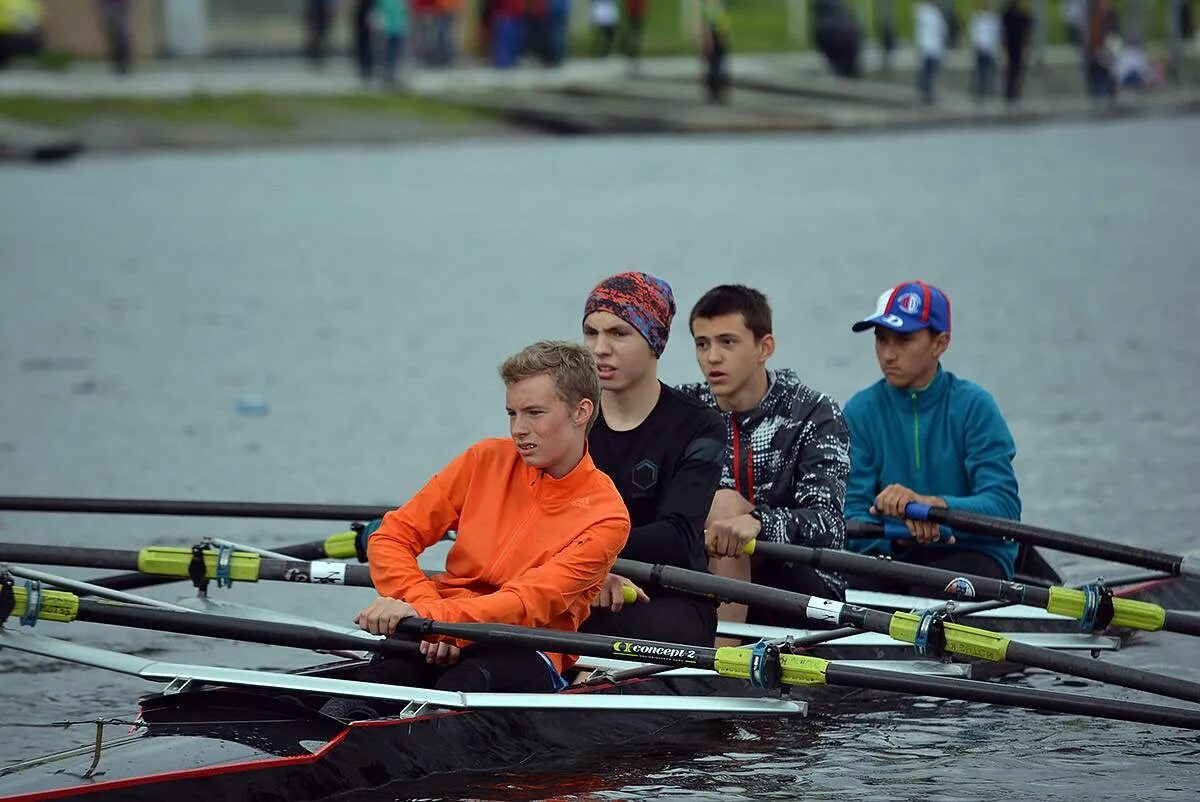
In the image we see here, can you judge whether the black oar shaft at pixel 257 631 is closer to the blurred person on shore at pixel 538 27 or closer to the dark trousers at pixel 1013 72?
the blurred person on shore at pixel 538 27

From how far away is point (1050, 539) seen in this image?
8508 millimetres

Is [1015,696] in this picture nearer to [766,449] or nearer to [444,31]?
[766,449]

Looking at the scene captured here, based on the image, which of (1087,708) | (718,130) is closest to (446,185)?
(718,130)

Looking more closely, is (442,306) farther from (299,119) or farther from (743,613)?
(299,119)

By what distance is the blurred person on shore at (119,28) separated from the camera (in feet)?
124

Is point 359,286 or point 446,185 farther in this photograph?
point 446,185

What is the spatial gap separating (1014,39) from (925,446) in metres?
33.5

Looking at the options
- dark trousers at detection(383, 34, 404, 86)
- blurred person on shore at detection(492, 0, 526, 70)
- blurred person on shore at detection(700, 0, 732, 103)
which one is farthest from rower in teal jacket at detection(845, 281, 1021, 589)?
blurred person on shore at detection(492, 0, 526, 70)

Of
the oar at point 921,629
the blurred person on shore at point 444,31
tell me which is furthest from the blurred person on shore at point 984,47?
the oar at point 921,629

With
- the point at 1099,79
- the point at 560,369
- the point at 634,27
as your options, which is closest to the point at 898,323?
the point at 560,369

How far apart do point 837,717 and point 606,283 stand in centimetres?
193

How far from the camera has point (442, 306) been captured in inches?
832

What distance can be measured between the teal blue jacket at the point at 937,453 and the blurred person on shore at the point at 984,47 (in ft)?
107

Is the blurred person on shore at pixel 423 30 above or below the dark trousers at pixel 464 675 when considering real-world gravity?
above
